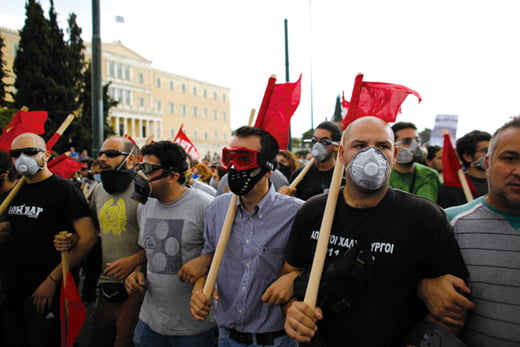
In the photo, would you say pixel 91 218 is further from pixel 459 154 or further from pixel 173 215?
pixel 459 154

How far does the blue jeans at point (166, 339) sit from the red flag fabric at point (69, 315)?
0.96m

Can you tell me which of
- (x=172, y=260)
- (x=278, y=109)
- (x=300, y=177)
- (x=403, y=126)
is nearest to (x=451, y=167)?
(x=403, y=126)

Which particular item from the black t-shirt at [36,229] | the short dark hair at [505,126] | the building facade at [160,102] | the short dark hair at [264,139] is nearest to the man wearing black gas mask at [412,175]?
the short dark hair at [264,139]

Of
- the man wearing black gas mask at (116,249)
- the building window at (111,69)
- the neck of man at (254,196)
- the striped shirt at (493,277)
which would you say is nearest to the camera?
the striped shirt at (493,277)

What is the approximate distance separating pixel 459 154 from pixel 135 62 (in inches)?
2976

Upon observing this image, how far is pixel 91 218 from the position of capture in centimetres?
348

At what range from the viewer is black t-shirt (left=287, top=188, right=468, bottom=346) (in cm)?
163

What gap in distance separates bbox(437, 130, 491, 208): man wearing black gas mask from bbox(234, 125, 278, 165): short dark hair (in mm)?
2275

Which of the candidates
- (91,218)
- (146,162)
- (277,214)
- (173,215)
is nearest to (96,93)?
(91,218)

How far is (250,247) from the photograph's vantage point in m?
2.33

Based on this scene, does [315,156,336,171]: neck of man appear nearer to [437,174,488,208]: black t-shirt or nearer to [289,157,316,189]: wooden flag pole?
[289,157,316,189]: wooden flag pole

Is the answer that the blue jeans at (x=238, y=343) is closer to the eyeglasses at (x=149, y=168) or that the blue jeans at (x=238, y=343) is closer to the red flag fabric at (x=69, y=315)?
the eyeglasses at (x=149, y=168)

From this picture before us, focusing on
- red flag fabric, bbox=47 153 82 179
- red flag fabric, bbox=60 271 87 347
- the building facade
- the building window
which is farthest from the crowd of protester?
the building window

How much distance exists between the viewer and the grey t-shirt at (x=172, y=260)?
105 inches
